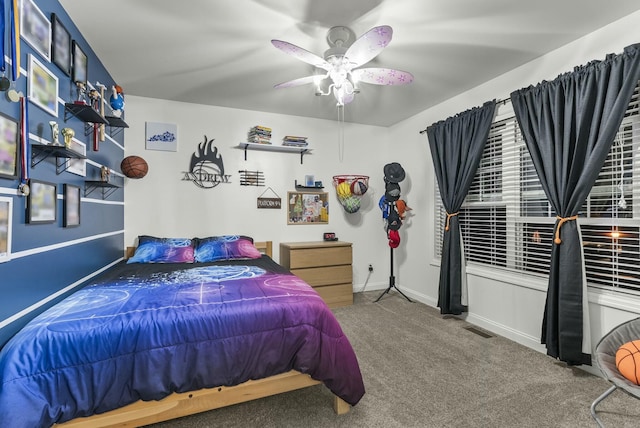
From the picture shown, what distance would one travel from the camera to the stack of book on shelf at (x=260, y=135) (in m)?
3.65

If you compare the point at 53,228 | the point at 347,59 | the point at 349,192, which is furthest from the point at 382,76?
the point at 53,228

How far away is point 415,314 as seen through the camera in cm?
334

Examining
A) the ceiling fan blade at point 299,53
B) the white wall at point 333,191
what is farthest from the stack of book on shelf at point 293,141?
the ceiling fan blade at point 299,53

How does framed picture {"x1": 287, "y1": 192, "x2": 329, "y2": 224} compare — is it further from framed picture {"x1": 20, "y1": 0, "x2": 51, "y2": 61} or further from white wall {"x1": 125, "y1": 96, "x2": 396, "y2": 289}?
framed picture {"x1": 20, "y1": 0, "x2": 51, "y2": 61}

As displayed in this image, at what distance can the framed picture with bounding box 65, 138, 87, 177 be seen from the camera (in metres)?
2.00

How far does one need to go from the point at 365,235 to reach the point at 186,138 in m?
2.71

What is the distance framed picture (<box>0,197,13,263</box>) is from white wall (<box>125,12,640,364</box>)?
2.00 m

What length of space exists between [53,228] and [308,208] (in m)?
2.70

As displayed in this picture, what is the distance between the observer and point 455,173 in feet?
10.5

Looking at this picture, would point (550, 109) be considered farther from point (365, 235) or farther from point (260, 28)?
point (365, 235)

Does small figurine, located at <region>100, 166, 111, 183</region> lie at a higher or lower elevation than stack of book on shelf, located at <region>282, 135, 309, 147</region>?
lower

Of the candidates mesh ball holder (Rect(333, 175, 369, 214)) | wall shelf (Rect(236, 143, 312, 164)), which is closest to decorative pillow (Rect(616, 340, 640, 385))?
mesh ball holder (Rect(333, 175, 369, 214))

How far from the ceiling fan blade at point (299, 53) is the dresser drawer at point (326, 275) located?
2277mm

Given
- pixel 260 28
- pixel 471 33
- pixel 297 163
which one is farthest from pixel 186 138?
pixel 471 33
